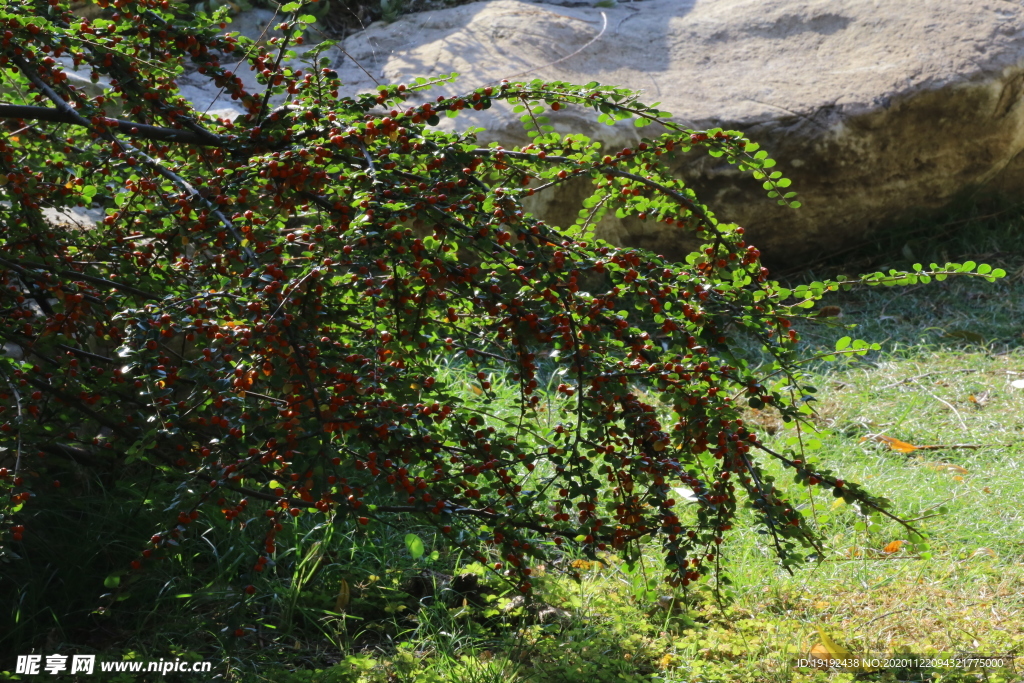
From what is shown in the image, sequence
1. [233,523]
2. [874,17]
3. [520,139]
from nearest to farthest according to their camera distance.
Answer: [233,523] < [520,139] < [874,17]

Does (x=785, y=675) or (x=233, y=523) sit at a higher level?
(x=233, y=523)

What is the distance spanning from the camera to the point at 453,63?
4918 millimetres

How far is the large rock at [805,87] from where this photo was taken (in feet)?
15.2

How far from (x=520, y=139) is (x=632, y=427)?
299 cm

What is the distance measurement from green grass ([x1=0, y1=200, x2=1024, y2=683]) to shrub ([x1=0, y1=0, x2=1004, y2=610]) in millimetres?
203

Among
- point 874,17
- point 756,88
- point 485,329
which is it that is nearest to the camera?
point 485,329

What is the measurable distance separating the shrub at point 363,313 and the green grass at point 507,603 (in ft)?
0.67

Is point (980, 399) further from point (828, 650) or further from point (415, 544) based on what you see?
point (415, 544)

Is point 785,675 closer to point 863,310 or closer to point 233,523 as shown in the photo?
point 233,523

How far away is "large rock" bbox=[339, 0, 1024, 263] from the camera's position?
15.2 ft

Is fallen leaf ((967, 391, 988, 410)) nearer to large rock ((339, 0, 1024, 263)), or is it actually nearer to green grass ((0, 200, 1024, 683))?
green grass ((0, 200, 1024, 683))

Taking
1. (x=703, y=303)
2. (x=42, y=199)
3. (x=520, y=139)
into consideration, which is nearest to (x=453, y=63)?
(x=520, y=139)

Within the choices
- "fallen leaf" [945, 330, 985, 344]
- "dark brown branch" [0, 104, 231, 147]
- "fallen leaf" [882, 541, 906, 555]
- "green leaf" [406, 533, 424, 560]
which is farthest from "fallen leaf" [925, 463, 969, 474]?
"dark brown branch" [0, 104, 231, 147]

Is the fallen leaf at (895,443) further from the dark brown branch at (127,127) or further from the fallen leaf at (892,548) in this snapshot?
the dark brown branch at (127,127)
